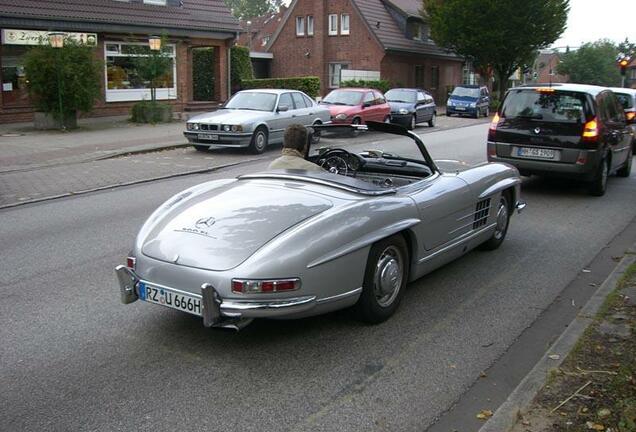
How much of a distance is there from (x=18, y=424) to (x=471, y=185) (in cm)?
429

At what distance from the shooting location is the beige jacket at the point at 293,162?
573cm

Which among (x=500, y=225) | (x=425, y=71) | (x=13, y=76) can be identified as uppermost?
(x=425, y=71)

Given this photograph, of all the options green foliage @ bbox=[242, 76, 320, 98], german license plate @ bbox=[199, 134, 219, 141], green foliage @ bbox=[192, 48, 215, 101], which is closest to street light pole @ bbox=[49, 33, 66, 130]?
german license plate @ bbox=[199, 134, 219, 141]

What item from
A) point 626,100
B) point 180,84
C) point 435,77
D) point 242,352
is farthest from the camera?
point 435,77

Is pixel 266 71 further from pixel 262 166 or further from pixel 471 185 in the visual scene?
pixel 471 185

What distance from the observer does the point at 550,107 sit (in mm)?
10586

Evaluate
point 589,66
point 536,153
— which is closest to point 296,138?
point 536,153

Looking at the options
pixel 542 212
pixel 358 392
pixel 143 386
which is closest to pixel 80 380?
pixel 143 386

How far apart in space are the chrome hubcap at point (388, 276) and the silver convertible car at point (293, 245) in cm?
1

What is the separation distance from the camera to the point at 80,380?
13.5ft

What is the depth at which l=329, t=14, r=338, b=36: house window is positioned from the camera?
4412 cm

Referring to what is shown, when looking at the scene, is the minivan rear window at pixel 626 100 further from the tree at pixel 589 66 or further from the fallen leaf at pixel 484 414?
the tree at pixel 589 66

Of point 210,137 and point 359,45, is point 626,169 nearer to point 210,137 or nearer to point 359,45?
point 210,137

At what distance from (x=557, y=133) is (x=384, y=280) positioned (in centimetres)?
655
